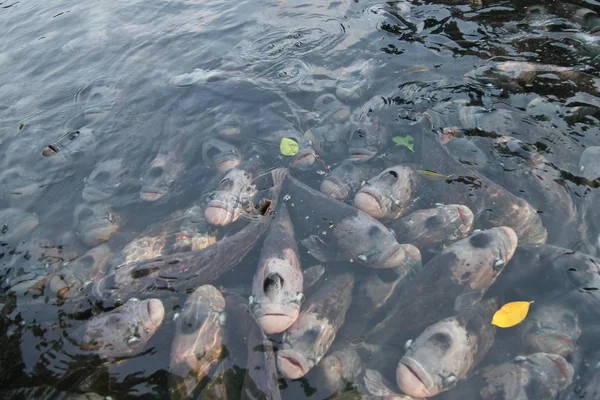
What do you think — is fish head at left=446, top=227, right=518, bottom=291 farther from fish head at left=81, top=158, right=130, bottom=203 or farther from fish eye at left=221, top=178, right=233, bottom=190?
fish head at left=81, top=158, right=130, bottom=203

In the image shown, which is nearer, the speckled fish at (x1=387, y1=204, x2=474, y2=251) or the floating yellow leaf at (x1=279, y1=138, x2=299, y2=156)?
the speckled fish at (x1=387, y1=204, x2=474, y2=251)

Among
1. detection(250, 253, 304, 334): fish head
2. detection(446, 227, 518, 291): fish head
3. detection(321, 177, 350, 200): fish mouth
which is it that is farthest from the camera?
detection(321, 177, 350, 200): fish mouth

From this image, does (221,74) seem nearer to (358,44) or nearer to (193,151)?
(193,151)

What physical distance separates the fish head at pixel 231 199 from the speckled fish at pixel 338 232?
0.58 m

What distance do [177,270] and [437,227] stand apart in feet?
11.8

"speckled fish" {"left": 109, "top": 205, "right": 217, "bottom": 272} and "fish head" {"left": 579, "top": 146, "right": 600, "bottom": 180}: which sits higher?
"fish head" {"left": 579, "top": 146, "right": 600, "bottom": 180}

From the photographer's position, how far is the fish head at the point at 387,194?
237 inches

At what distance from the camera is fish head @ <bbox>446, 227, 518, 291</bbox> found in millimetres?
5180

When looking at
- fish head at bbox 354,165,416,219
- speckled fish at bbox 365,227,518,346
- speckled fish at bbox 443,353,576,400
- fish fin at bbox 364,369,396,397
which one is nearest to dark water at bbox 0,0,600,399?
fish fin at bbox 364,369,396,397

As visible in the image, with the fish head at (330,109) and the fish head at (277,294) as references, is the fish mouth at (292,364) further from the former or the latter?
the fish head at (330,109)

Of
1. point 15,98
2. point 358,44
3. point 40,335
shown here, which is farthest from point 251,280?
point 15,98

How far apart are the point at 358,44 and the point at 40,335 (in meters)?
8.74

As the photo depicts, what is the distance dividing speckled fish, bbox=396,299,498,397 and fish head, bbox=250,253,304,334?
1.36 m

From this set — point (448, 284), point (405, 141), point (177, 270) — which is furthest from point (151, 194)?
point (448, 284)
